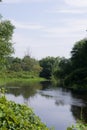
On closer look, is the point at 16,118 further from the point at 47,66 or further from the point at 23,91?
the point at 47,66

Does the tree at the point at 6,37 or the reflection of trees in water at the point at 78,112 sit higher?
the tree at the point at 6,37

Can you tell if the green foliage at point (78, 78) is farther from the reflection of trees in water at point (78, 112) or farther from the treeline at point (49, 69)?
the reflection of trees in water at point (78, 112)

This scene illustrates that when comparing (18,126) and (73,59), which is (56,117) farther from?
(73,59)

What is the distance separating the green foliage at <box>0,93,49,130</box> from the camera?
6.36m

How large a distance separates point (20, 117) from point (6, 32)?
45.3 m

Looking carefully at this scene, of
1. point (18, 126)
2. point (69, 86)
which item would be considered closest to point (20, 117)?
point (18, 126)

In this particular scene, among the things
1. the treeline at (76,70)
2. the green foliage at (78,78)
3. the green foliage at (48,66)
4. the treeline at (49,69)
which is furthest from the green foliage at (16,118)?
the green foliage at (48,66)

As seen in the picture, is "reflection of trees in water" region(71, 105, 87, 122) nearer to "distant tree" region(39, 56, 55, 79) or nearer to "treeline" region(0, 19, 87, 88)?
"treeline" region(0, 19, 87, 88)

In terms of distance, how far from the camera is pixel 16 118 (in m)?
6.63

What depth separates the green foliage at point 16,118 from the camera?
6359 millimetres

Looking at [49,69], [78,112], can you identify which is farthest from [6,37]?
[49,69]

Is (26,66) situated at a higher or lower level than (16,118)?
higher

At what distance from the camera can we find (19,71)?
115 metres

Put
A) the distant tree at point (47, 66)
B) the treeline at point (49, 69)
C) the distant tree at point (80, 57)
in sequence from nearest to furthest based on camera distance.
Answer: the treeline at point (49, 69)
the distant tree at point (80, 57)
the distant tree at point (47, 66)
